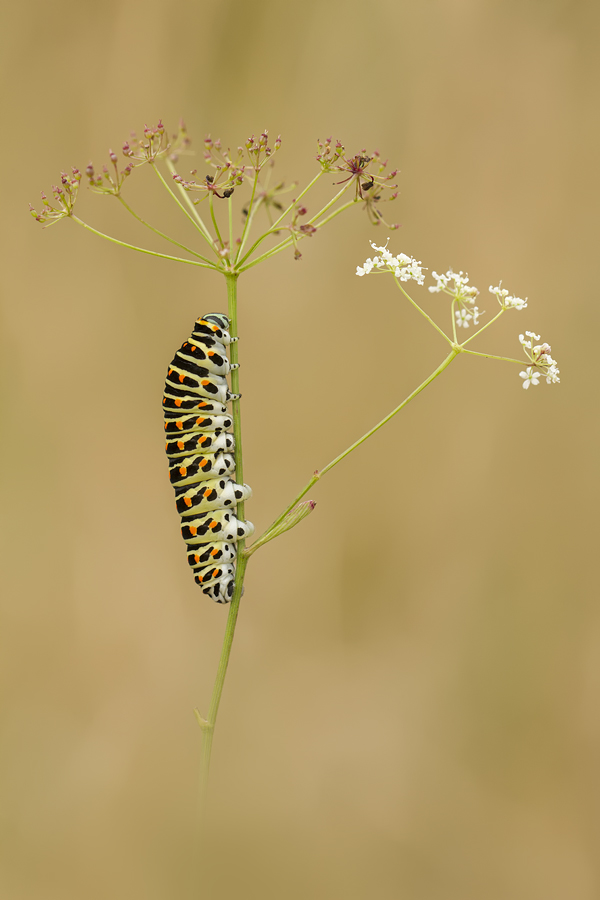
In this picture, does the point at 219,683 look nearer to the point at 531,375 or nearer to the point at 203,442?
the point at 203,442

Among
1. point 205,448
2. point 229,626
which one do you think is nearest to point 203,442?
point 205,448

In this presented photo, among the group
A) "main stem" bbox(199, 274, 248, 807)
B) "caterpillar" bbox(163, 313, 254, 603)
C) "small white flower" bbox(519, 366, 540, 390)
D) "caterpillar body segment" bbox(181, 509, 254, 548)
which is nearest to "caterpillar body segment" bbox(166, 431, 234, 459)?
"caterpillar" bbox(163, 313, 254, 603)

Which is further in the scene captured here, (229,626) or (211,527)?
(211,527)

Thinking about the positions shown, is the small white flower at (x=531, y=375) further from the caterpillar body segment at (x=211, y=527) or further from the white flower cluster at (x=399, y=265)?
the caterpillar body segment at (x=211, y=527)

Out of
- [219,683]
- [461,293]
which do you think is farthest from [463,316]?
[219,683]

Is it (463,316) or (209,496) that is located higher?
(463,316)

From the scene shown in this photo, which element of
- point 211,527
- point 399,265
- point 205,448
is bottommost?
point 211,527

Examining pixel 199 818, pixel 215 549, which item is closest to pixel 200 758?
pixel 199 818

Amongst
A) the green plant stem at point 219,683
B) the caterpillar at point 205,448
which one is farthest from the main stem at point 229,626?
the caterpillar at point 205,448
